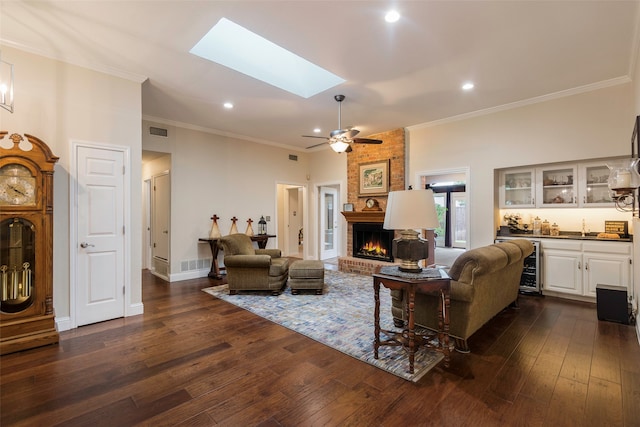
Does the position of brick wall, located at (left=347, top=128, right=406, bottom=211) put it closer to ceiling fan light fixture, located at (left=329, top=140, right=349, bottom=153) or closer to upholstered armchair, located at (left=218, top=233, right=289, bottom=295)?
ceiling fan light fixture, located at (left=329, top=140, right=349, bottom=153)

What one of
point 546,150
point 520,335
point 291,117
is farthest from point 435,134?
point 520,335

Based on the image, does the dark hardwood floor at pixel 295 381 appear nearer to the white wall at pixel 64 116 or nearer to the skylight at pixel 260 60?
the white wall at pixel 64 116

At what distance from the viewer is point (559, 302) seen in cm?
421

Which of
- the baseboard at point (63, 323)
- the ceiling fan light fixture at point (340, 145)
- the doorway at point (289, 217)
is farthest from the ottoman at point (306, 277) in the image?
the doorway at point (289, 217)

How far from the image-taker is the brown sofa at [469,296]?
104 inches

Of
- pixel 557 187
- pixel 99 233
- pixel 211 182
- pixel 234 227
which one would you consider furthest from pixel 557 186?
pixel 99 233

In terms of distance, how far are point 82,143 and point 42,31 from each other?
1086 millimetres

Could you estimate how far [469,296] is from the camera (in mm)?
2619

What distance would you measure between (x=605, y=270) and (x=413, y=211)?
355 centimetres

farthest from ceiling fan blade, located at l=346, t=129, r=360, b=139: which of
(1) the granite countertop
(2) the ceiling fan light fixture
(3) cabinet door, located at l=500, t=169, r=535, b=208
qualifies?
(1) the granite countertop

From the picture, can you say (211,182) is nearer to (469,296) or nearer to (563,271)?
(469,296)

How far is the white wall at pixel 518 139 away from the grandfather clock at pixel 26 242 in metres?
5.65

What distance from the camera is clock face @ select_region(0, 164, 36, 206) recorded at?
9.06 ft

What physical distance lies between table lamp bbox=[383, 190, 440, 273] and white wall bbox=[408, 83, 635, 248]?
3.11 metres
